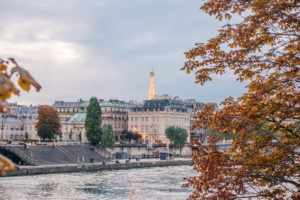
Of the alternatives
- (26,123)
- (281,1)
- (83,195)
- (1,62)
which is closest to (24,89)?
(1,62)

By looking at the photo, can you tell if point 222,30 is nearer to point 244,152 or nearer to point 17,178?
point 244,152

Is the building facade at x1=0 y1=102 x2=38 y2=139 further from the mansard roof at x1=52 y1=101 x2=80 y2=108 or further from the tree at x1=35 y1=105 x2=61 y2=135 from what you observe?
the tree at x1=35 y1=105 x2=61 y2=135

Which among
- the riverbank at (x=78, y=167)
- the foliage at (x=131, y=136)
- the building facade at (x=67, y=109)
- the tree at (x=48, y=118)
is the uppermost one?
the building facade at (x=67, y=109)

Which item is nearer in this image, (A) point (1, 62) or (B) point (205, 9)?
(A) point (1, 62)

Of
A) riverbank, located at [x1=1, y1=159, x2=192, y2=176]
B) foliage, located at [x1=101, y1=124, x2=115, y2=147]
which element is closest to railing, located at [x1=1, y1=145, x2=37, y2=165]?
riverbank, located at [x1=1, y1=159, x2=192, y2=176]

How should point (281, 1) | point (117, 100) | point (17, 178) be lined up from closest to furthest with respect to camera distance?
point (281, 1) < point (17, 178) < point (117, 100)

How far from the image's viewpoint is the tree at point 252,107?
1086 centimetres

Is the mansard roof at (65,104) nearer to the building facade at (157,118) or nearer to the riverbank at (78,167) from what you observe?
the building facade at (157,118)

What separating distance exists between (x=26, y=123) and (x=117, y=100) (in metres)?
32.3

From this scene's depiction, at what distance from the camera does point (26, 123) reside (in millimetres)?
142500

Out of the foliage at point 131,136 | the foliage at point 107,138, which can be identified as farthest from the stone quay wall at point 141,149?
the foliage at point 131,136

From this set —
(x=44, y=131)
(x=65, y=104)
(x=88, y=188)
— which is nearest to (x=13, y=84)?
(x=88, y=188)

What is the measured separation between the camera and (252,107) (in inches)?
431

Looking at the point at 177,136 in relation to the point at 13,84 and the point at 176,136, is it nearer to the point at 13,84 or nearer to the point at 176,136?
the point at 176,136
